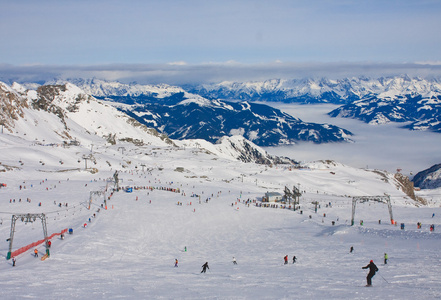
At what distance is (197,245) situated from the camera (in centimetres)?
4494

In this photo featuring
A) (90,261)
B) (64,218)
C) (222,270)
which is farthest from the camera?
(64,218)

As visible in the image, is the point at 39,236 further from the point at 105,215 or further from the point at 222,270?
→ the point at 222,270

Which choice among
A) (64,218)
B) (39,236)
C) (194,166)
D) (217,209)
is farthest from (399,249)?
(194,166)

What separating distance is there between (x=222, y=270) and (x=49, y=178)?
68461 mm

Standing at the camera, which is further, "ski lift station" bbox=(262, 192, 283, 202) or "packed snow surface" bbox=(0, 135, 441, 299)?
"ski lift station" bbox=(262, 192, 283, 202)

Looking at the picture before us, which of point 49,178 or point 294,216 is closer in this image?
point 294,216

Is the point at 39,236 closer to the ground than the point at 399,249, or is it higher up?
closer to the ground

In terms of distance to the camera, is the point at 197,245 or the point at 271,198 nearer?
the point at 197,245

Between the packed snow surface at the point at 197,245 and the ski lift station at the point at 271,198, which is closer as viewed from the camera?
the packed snow surface at the point at 197,245

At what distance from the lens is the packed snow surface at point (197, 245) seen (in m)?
25.5

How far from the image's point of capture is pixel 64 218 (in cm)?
5441

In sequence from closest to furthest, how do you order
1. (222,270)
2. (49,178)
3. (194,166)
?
1. (222,270)
2. (49,178)
3. (194,166)

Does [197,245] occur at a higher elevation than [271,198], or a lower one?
lower

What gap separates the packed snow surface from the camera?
2547 centimetres
